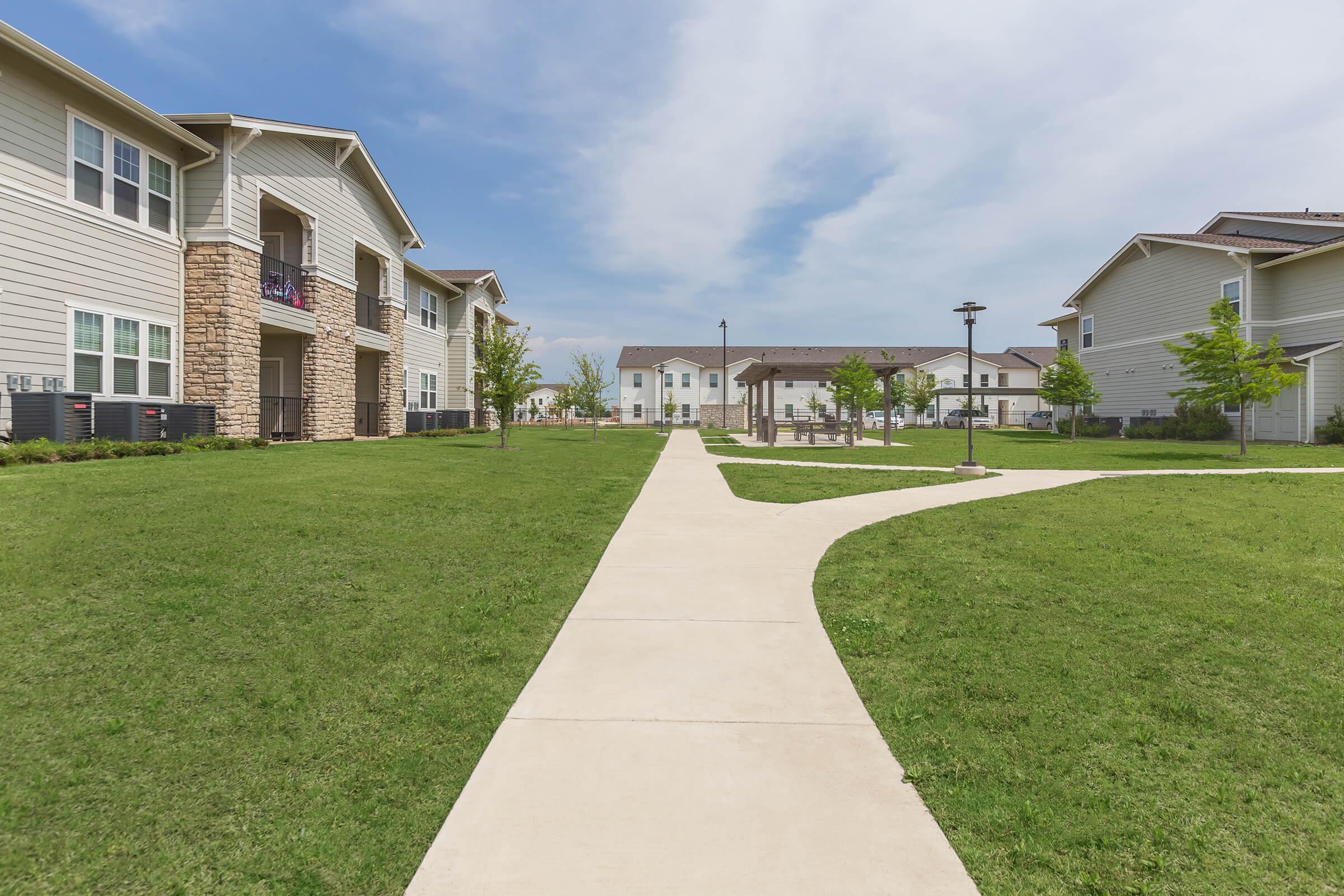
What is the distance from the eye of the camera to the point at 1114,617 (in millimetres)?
4793

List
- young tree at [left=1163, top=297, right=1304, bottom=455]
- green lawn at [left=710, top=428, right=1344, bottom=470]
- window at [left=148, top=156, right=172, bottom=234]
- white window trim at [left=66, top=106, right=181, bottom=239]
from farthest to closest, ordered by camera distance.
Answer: young tree at [left=1163, top=297, right=1304, bottom=455] < green lawn at [left=710, top=428, right=1344, bottom=470] < window at [left=148, top=156, right=172, bottom=234] < white window trim at [left=66, top=106, right=181, bottom=239]

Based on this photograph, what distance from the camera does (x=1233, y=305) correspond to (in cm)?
2562

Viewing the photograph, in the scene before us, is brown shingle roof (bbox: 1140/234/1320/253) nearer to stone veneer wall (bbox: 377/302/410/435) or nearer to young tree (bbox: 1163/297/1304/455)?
young tree (bbox: 1163/297/1304/455)

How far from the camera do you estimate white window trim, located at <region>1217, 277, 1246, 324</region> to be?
82.0 ft

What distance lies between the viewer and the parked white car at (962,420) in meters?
57.1

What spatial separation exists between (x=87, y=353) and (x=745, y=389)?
5695 cm

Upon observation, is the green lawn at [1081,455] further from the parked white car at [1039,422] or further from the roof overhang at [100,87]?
the parked white car at [1039,422]

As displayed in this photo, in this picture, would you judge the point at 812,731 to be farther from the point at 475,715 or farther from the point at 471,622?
the point at 471,622

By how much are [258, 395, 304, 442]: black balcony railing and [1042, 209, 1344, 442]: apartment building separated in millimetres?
27014

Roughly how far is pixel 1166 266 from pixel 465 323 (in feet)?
110

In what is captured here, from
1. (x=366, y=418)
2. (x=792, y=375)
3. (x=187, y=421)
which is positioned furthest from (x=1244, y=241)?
(x=187, y=421)

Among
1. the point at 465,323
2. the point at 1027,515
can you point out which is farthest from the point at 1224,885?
the point at 465,323

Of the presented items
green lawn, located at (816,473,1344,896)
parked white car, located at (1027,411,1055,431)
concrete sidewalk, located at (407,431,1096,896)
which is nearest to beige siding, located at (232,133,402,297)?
concrete sidewalk, located at (407,431,1096,896)

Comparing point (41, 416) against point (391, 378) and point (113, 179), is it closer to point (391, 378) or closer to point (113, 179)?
point (113, 179)
